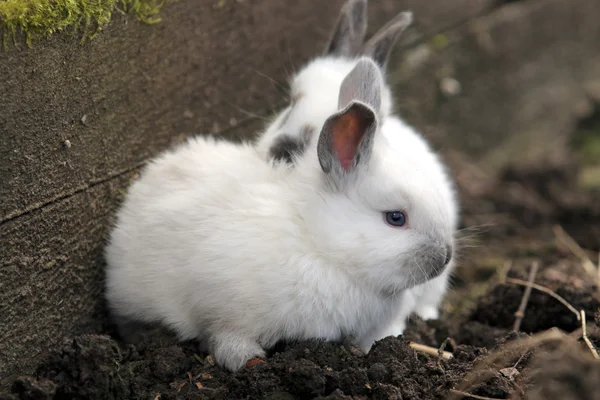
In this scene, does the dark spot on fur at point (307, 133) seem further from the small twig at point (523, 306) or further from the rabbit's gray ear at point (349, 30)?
the small twig at point (523, 306)

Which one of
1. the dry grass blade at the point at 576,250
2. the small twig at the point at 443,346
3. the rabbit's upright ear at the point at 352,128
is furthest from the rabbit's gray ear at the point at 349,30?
the dry grass blade at the point at 576,250

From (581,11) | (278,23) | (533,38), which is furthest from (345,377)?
(581,11)

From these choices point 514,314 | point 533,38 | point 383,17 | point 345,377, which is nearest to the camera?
point 345,377

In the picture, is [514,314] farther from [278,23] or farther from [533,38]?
[533,38]

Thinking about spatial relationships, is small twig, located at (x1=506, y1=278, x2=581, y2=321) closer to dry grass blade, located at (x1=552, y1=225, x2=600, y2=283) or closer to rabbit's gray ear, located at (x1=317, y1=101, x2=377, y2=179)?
dry grass blade, located at (x1=552, y1=225, x2=600, y2=283)

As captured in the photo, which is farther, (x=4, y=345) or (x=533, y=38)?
(x=533, y=38)
